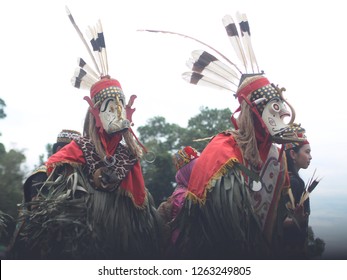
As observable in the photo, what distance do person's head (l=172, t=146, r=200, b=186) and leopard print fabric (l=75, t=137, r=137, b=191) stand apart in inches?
23.1

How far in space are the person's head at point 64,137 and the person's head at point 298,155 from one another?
2.47 m

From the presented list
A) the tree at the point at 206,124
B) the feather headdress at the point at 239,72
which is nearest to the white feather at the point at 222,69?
the feather headdress at the point at 239,72

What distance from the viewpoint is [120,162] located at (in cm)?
543

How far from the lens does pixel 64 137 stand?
6676 mm

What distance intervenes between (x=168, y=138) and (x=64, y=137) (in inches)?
229

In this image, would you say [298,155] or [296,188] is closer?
[296,188]

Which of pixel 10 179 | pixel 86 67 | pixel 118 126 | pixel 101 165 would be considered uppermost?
pixel 86 67

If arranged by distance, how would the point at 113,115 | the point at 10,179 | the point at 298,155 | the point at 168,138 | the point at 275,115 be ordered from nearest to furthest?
1. the point at 275,115
2. the point at 113,115
3. the point at 298,155
4. the point at 10,179
5. the point at 168,138

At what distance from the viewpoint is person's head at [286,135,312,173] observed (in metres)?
5.74

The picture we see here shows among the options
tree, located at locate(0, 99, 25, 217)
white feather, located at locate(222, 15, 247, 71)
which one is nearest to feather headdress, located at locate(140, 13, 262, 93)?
white feather, located at locate(222, 15, 247, 71)

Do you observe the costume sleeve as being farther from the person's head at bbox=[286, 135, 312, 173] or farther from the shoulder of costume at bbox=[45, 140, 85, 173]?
the shoulder of costume at bbox=[45, 140, 85, 173]

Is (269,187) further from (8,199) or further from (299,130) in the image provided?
(8,199)

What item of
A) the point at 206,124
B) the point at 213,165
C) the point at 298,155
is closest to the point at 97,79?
the point at 213,165

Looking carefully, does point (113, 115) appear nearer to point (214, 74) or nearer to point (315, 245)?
point (214, 74)
